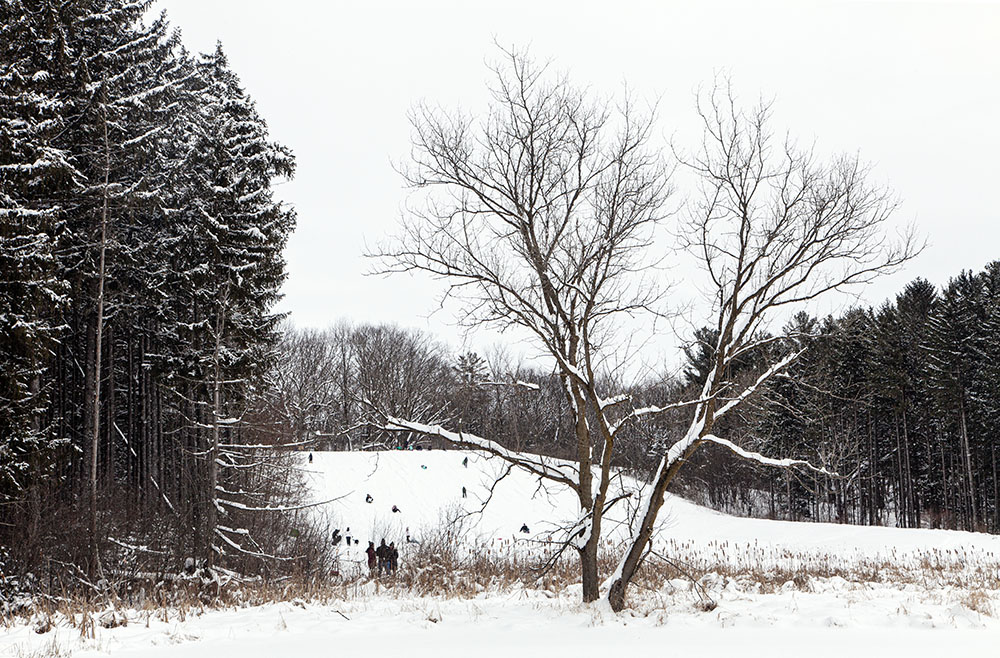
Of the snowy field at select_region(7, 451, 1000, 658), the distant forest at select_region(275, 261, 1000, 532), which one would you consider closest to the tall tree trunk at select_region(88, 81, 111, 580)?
the snowy field at select_region(7, 451, 1000, 658)

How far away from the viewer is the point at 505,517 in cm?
3791

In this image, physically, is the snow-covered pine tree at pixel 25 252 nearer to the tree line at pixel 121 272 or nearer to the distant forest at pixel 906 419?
the tree line at pixel 121 272

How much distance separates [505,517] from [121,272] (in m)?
23.3

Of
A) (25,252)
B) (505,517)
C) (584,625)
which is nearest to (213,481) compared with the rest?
(25,252)

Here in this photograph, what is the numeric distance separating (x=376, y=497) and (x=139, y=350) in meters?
15.5

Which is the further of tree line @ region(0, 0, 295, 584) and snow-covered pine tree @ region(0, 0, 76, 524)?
tree line @ region(0, 0, 295, 584)

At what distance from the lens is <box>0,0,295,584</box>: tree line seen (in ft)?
47.8

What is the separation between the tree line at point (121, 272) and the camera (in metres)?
14.6

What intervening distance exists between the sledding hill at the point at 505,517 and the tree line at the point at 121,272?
593 centimetres

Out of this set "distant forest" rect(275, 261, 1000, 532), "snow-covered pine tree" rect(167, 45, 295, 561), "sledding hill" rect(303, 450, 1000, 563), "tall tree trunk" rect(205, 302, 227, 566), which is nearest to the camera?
"tall tree trunk" rect(205, 302, 227, 566)

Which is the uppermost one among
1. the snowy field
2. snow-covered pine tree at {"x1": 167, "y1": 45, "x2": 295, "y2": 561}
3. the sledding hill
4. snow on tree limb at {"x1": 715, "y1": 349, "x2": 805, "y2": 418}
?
snow-covered pine tree at {"x1": 167, "y1": 45, "x2": 295, "y2": 561}

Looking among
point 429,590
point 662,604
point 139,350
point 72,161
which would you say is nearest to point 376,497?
point 139,350

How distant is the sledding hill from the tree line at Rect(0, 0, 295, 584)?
593 cm

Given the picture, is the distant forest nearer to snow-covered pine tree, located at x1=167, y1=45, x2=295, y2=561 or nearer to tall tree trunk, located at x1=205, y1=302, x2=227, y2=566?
snow-covered pine tree, located at x1=167, y1=45, x2=295, y2=561
